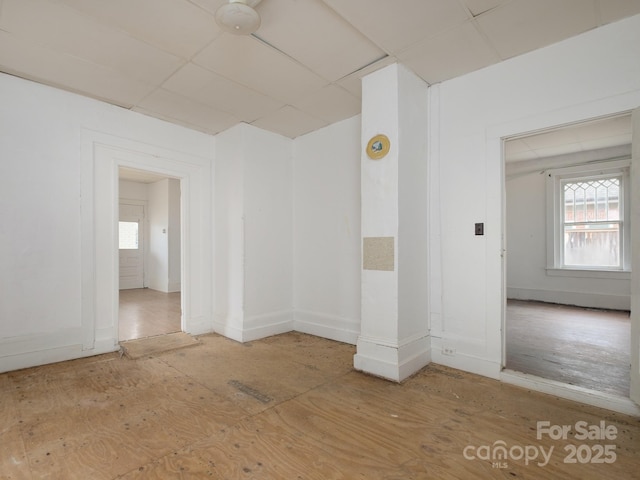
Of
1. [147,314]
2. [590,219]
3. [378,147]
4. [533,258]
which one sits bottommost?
[147,314]

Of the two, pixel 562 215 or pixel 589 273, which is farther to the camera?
pixel 562 215

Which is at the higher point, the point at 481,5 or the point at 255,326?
the point at 481,5

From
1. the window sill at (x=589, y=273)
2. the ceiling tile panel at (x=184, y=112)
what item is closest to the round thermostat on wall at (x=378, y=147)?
the ceiling tile panel at (x=184, y=112)

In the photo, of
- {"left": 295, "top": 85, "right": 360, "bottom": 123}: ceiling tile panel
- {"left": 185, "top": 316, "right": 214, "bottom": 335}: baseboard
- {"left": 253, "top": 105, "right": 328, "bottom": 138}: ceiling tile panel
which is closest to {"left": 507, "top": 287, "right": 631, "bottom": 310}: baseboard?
{"left": 295, "top": 85, "right": 360, "bottom": 123}: ceiling tile panel

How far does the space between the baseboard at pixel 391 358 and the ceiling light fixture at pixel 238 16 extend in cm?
276

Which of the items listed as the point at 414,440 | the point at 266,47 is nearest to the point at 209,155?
the point at 266,47

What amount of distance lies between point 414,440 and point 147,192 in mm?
9106

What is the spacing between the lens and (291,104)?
3.70 metres

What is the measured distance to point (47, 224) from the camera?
3.22 m

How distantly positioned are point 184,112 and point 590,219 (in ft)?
24.5

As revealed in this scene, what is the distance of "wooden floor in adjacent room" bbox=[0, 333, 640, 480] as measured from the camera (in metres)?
1.72

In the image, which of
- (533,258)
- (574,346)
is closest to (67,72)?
(574,346)

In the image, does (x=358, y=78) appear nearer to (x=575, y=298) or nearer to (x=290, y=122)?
(x=290, y=122)

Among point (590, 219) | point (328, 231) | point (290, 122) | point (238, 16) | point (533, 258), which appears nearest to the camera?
point (238, 16)
